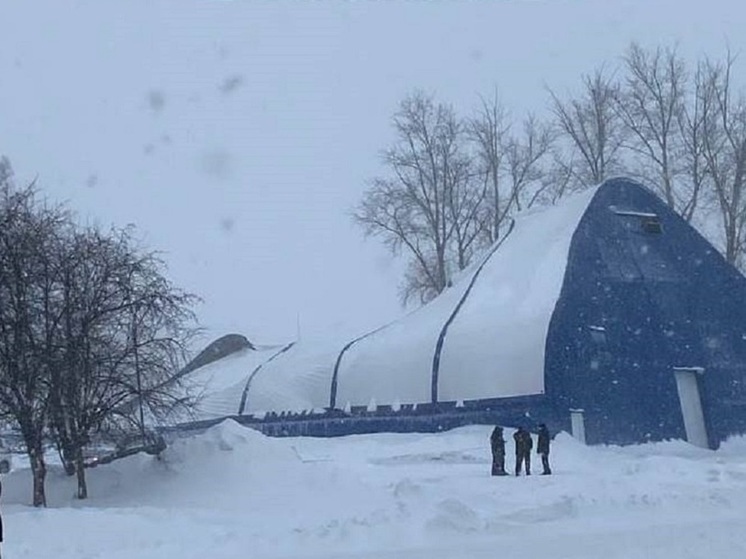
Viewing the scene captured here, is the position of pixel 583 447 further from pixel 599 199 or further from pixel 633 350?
pixel 599 199

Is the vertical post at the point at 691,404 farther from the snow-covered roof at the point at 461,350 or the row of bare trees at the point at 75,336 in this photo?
the row of bare trees at the point at 75,336

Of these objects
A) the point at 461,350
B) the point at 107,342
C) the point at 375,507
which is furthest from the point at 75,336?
the point at 461,350

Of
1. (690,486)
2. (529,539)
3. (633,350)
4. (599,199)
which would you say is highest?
(599,199)

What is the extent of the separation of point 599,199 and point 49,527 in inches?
895

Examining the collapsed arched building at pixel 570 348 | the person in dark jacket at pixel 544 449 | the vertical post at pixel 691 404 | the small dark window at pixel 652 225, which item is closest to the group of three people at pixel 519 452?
the person in dark jacket at pixel 544 449

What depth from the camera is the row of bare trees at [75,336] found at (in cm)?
2233

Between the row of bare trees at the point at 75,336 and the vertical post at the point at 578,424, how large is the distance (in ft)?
38.6

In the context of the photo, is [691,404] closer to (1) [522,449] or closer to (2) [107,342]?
(1) [522,449]

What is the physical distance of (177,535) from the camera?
1642 centimetres

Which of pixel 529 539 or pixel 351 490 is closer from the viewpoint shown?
pixel 529 539

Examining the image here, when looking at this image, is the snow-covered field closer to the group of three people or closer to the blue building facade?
the group of three people

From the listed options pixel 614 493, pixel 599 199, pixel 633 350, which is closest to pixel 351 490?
pixel 614 493

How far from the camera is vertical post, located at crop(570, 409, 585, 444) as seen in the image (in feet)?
103

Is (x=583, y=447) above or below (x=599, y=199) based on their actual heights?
below
